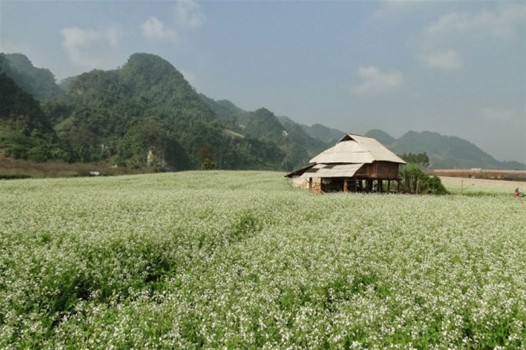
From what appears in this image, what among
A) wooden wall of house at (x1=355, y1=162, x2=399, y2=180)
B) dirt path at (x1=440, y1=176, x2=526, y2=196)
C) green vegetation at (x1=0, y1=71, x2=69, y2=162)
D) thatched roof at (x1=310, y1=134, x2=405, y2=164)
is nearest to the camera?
wooden wall of house at (x1=355, y1=162, x2=399, y2=180)

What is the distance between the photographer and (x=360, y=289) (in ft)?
29.5

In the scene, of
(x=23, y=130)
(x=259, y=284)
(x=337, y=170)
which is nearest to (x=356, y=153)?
(x=337, y=170)

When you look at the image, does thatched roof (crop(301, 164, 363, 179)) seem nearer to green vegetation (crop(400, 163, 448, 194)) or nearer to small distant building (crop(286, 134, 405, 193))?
small distant building (crop(286, 134, 405, 193))

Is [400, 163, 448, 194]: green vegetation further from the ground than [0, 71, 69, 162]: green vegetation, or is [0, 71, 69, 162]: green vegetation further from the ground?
[0, 71, 69, 162]: green vegetation

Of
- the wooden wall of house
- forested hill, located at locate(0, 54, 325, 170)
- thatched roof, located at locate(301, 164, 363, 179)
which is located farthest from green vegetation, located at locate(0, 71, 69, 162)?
the wooden wall of house

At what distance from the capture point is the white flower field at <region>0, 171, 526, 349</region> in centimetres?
624

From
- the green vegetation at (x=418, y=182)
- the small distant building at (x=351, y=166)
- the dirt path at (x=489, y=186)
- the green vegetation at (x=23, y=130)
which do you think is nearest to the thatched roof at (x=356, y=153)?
the small distant building at (x=351, y=166)

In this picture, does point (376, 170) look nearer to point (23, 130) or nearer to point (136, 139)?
point (23, 130)

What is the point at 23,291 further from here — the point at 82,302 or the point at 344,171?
the point at 344,171

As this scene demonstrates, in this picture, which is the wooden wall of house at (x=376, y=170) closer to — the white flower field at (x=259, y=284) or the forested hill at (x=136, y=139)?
the white flower field at (x=259, y=284)

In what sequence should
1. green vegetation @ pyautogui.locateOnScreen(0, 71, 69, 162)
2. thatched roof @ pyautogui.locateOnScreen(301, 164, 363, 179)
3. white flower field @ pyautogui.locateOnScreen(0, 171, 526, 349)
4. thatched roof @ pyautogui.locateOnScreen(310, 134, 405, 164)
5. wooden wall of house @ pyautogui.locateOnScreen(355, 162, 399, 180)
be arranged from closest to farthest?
1. white flower field @ pyautogui.locateOnScreen(0, 171, 526, 349)
2. thatched roof @ pyautogui.locateOnScreen(301, 164, 363, 179)
3. wooden wall of house @ pyautogui.locateOnScreen(355, 162, 399, 180)
4. thatched roof @ pyautogui.locateOnScreen(310, 134, 405, 164)
5. green vegetation @ pyautogui.locateOnScreen(0, 71, 69, 162)

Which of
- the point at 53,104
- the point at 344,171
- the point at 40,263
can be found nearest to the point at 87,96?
the point at 53,104

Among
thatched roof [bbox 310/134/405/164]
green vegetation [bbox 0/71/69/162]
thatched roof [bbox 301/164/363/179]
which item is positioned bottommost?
thatched roof [bbox 301/164/363/179]

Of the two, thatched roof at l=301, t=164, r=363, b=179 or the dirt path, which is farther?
the dirt path
